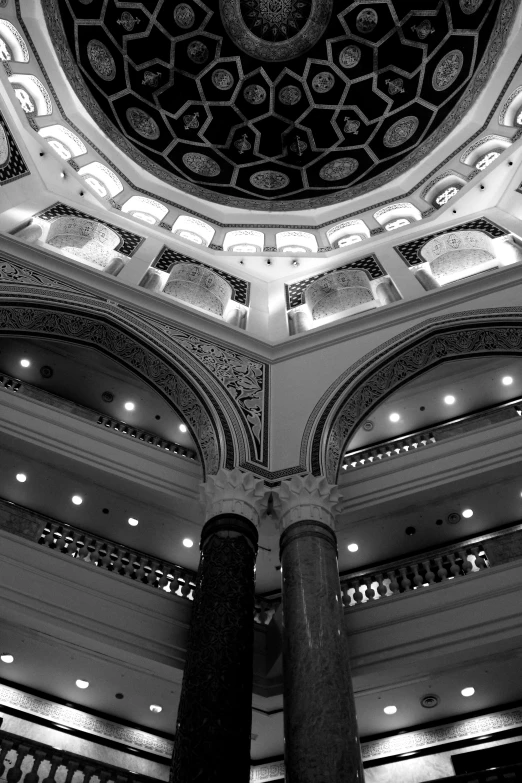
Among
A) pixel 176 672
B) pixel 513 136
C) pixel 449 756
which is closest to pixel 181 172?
pixel 513 136

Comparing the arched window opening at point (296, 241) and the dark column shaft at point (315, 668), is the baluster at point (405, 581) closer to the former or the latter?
the dark column shaft at point (315, 668)

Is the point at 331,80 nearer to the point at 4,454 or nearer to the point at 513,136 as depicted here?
the point at 513,136

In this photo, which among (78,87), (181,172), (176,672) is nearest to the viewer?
(176,672)

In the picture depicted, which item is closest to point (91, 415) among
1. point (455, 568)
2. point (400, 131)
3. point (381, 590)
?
point (381, 590)

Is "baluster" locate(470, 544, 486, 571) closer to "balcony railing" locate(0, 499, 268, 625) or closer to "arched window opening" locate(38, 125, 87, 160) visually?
"balcony railing" locate(0, 499, 268, 625)

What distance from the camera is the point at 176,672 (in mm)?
7977

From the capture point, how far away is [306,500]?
7293mm

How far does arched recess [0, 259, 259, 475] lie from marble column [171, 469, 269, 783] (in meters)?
1.81

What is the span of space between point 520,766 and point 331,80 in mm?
13103

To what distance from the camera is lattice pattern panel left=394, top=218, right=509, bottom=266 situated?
11531mm

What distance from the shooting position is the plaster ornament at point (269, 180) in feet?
48.4

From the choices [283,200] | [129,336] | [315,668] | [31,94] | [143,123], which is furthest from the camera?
[283,200]

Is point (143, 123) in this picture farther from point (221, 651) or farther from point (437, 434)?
point (221, 651)

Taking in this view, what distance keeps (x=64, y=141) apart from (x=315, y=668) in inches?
422
